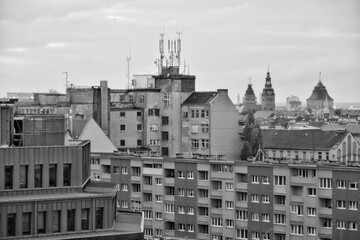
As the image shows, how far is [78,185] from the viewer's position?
144 ft

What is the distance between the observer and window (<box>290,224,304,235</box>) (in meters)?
82.2

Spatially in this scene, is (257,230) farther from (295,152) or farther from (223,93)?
(295,152)

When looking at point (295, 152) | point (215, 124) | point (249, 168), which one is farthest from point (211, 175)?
point (295, 152)

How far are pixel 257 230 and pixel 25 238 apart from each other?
46064 mm

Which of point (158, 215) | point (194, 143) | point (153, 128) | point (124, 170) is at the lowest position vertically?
point (158, 215)

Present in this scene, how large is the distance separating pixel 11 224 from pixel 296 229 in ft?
149

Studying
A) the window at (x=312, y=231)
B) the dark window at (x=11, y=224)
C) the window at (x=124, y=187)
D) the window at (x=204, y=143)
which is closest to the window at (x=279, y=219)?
the window at (x=312, y=231)

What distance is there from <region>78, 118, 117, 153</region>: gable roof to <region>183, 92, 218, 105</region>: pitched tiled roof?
1284 cm

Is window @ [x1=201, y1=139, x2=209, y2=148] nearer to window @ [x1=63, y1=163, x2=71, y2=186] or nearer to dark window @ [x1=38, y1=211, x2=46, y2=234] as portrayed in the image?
window @ [x1=63, y1=163, x2=71, y2=186]

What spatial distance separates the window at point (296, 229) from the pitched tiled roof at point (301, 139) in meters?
58.7

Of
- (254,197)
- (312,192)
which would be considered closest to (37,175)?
(312,192)

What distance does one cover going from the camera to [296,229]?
271 ft

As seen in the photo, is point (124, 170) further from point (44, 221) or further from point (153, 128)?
point (44, 221)

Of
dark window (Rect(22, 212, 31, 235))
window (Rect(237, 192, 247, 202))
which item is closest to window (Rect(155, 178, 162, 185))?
window (Rect(237, 192, 247, 202))
